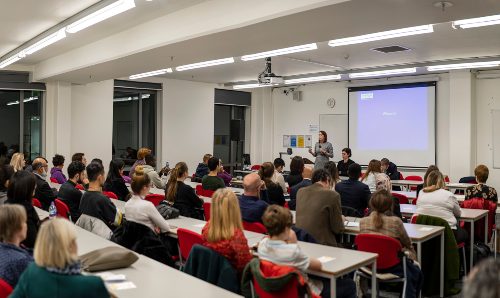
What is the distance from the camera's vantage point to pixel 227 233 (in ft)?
10.2

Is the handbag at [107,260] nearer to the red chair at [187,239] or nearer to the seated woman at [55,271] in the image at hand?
the red chair at [187,239]

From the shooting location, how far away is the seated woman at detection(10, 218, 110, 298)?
2051 millimetres

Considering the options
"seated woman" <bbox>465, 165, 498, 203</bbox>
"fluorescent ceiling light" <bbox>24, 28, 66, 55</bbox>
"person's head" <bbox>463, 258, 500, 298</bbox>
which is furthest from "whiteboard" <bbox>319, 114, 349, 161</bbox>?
"person's head" <bbox>463, 258, 500, 298</bbox>

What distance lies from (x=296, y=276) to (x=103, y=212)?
248 centimetres

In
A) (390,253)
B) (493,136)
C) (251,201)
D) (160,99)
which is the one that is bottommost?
(390,253)

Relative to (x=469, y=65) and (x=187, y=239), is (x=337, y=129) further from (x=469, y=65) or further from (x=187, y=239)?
(x=187, y=239)

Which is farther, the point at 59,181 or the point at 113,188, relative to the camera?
the point at 59,181

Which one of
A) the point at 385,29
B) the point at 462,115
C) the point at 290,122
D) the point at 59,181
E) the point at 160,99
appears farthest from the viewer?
the point at 290,122

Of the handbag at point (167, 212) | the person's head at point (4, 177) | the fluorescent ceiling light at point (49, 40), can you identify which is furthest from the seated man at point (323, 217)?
the fluorescent ceiling light at point (49, 40)

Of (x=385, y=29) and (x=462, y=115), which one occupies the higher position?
(x=385, y=29)

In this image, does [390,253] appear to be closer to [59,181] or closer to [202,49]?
[202,49]

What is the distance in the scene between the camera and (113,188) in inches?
267

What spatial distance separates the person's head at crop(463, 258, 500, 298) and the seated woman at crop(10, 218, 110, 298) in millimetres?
1538

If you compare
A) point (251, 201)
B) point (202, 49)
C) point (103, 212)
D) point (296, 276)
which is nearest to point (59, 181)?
point (202, 49)
